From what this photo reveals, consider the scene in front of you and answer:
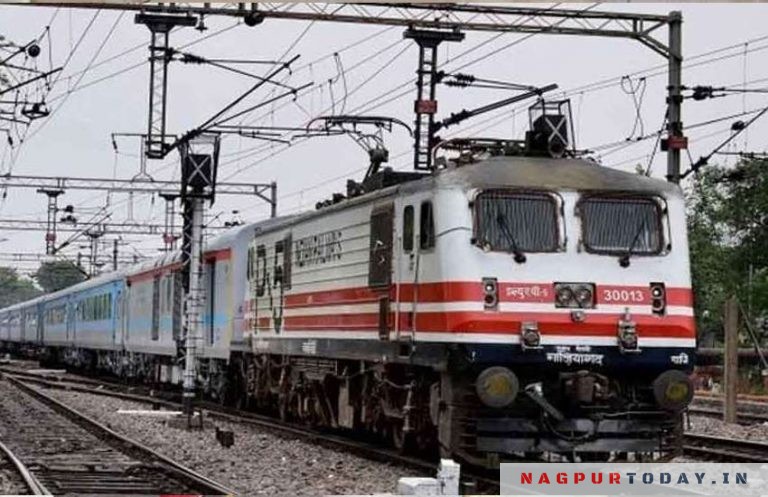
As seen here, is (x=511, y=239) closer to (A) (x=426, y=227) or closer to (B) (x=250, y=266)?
(A) (x=426, y=227)

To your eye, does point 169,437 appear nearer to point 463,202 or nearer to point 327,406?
point 327,406

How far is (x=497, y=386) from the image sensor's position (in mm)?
12133

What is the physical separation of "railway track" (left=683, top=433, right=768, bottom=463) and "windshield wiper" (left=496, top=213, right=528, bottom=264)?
4683mm

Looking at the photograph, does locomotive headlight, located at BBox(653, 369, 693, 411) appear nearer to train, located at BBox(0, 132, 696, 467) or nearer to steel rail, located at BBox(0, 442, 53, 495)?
train, located at BBox(0, 132, 696, 467)

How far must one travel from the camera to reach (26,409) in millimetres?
24859

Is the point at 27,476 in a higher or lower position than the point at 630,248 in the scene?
lower

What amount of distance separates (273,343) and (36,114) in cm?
885

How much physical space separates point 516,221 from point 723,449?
6146mm

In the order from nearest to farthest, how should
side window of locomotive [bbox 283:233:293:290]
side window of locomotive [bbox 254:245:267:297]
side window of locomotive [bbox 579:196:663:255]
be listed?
side window of locomotive [bbox 579:196:663:255]
side window of locomotive [bbox 283:233:293:290]
side window of locomotive [bbox 254:245:267:297]

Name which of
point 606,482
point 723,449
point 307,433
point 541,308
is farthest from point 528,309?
point 307,433

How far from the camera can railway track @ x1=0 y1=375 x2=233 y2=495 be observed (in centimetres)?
1280

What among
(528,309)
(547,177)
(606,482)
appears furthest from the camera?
(547,177)

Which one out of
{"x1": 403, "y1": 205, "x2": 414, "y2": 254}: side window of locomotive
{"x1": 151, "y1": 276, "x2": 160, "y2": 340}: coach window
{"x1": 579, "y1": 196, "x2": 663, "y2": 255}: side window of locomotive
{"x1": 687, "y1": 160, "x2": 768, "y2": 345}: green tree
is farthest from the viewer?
{"x1": 687, "y1": 160, "x2": 768, "y2": 345}: green tree

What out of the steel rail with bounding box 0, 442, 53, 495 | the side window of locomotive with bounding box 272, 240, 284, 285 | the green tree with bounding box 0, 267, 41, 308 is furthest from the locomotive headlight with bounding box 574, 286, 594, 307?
the green tree with bounding box 0, 267, 41, 308
